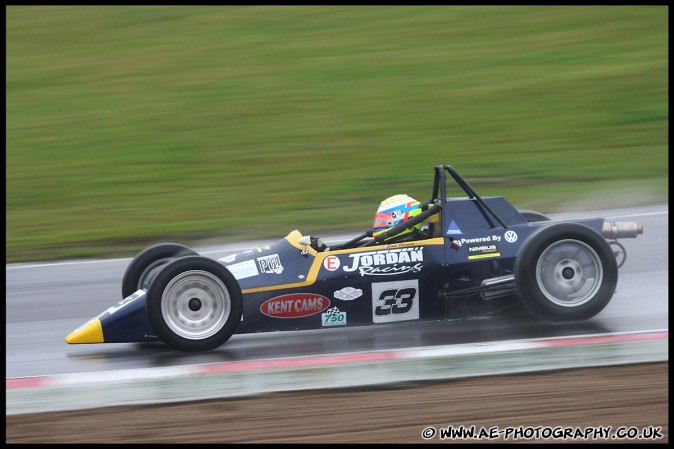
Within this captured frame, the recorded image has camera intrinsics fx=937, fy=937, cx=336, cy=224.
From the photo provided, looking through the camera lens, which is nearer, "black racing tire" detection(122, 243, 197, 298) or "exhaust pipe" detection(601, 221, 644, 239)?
"black racing tire" detection(122, 243, 197, 298)

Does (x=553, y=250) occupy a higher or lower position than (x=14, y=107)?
lower

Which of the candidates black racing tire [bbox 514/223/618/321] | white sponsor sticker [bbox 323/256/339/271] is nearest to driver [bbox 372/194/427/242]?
white sponsor sticker [bbox 323/256/339/271]

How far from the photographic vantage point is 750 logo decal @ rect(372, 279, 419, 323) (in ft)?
23.5

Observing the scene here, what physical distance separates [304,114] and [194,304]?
9.08 meters

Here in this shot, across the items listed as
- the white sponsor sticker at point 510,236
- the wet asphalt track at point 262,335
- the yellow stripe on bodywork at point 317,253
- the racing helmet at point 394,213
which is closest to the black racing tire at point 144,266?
the wet asphalt track at point 262,335

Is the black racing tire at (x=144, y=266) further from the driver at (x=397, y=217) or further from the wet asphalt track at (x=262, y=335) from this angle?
the driver at (x=397, y=217)

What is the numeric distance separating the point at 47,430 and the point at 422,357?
255 cm

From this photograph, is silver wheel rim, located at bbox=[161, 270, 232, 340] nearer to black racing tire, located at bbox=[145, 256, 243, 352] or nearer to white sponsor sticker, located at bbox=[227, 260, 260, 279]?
black racing tire, located at bbox=[145, 256, 243, 352]

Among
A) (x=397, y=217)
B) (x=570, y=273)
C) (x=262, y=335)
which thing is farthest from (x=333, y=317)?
(x=570, y=273)

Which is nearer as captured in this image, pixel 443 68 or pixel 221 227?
pixel 221 227

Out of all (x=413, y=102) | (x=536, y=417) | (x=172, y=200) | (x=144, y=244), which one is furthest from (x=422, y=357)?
(x=413, y=102)

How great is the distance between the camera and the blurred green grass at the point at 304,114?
11.9 m

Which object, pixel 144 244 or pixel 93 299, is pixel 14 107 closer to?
pixel 144 244

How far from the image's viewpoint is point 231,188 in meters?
12.8
